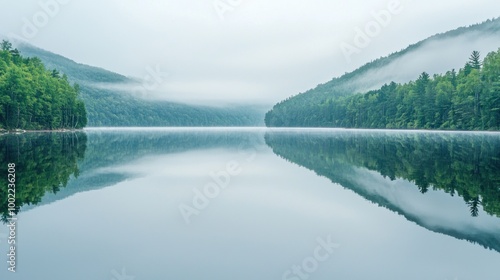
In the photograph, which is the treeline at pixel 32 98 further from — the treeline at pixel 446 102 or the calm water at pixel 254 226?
the treeline at pixel 446 102

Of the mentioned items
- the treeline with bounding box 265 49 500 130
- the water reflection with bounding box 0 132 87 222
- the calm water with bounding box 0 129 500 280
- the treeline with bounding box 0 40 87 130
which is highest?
the treeline with bounding box 0 40 87 130

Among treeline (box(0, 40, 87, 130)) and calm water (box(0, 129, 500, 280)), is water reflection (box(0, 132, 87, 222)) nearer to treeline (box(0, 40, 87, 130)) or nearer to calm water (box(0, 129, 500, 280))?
calm water (box(0, 129, 500, 280))

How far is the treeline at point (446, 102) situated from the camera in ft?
304

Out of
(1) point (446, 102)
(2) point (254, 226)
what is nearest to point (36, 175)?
(2) point (254, 226)

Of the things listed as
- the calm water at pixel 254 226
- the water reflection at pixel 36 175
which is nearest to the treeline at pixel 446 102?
the calm water at pixel 254 226

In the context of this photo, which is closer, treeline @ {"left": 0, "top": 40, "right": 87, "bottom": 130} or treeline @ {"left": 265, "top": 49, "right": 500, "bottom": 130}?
treeline @ {"left": 0, "top": 40, "right": 87, "bottom": 130}

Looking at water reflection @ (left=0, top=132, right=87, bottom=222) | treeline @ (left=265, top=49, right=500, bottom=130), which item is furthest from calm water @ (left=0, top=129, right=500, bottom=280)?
treeline @ (left=265, top=49, right=500, bottom=130)

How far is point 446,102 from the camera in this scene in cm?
10694

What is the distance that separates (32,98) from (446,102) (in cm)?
8859

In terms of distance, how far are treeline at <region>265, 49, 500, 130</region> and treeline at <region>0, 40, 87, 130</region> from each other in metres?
83.2

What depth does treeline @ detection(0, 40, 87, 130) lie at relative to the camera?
2879 inches

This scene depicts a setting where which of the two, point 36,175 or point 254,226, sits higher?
point 36,175

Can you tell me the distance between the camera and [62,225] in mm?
12062

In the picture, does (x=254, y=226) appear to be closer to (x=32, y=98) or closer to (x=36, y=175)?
(x=36, y=175)
